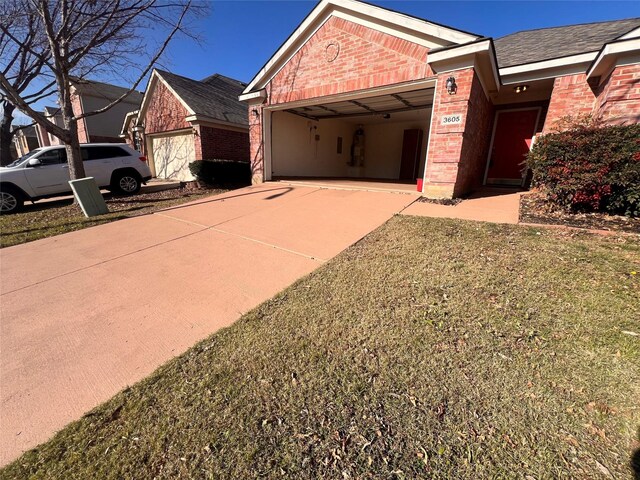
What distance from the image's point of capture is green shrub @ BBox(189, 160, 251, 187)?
10.6 metres

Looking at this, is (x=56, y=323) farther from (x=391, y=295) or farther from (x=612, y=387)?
(x=612, y=387)

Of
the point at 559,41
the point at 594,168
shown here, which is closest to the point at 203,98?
the point at 559,41

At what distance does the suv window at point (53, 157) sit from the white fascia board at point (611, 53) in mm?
14342

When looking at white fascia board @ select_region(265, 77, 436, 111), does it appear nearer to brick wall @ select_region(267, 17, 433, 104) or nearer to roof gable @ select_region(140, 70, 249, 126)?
brick wall @ select_region(267, 17, 433, 104)

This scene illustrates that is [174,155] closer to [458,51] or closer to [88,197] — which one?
[88,197]

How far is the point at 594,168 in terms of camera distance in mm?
4613

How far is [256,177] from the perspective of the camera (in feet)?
34.8

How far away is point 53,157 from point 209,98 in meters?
6.75

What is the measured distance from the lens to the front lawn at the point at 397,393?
1433 mm

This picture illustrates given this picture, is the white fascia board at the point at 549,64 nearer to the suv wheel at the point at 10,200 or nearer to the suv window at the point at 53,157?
the suv window at the point at 53,157

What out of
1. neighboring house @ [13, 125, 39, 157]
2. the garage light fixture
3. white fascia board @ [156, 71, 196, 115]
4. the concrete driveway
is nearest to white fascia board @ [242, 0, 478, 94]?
the garage light fixture

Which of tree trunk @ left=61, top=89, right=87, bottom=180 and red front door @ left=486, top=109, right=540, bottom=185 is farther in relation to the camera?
red front door @ left=486, top=109, right=540, bottom=185

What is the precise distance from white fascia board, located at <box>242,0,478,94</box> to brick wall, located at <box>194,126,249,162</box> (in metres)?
3.00

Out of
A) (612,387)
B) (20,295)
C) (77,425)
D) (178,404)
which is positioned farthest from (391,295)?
(20,295)
